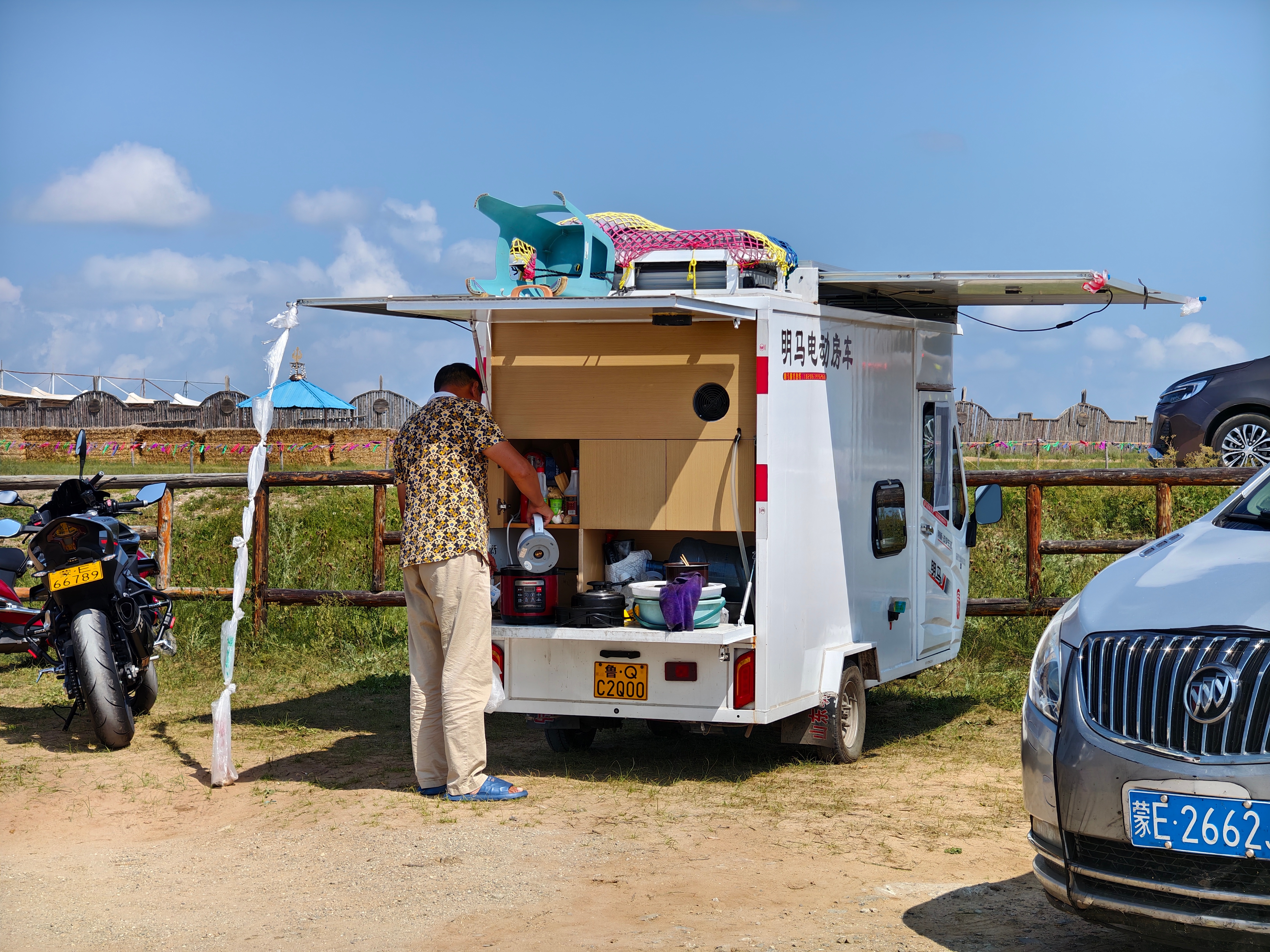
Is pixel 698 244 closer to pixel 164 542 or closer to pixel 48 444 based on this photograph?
pixel 164 542

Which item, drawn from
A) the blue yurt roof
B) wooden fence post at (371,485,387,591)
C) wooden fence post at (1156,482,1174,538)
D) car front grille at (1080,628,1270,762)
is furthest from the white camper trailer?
the blue yurt roof

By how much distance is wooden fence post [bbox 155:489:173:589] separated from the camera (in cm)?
1148

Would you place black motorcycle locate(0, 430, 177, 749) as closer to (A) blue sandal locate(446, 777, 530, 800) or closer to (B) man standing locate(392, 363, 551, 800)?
(B) man standing locate(392, 363, 551, 800)

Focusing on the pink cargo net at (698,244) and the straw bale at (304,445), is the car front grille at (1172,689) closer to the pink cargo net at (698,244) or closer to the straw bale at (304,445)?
the pink cargo net at (698,244)

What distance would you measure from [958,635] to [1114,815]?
220 inches

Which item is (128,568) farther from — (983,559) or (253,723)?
(983,559)

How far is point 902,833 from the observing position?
608 centimetres

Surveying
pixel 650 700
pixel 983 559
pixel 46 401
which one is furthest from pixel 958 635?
pixel 46 401

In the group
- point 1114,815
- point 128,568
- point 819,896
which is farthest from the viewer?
point 128,568

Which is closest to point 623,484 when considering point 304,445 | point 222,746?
point 222,746

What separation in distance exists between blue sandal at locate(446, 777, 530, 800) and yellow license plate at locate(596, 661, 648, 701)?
2.20 ft

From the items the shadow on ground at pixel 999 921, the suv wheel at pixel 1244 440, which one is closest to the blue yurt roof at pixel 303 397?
the suv wheel at pixel 1244 440

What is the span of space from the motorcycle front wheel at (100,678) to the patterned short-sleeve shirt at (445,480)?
2.21 meters

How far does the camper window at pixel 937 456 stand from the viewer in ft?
28.7
